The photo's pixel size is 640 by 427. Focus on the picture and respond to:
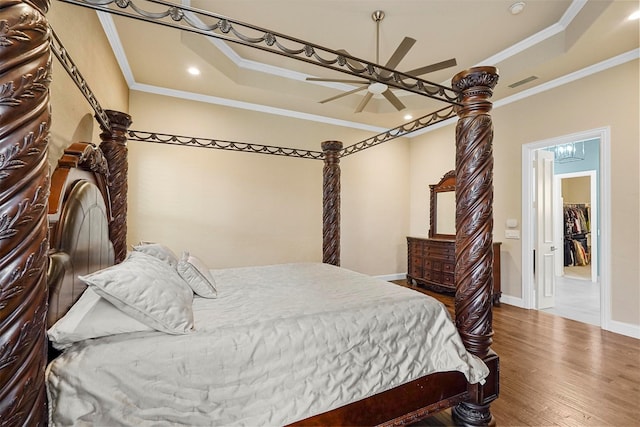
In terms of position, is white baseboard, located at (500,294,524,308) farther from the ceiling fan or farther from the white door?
the ceiling fan

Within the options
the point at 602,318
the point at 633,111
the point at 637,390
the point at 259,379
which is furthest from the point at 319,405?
the point at 633,111

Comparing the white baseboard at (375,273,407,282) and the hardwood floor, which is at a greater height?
the white baseboard at (375,273,407,282)

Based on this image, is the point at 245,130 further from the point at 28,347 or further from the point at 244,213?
the point at 28,347

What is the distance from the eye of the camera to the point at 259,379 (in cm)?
123

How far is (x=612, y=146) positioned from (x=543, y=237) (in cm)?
135

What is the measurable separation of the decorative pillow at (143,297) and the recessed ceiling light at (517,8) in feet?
12.2

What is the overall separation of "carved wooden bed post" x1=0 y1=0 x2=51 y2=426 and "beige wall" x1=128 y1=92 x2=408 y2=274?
333 centimetres

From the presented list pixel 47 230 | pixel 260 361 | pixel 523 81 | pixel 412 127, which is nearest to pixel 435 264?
pixel 523 81

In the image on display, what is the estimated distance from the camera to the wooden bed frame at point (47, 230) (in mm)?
723

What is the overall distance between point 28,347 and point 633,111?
486 cm

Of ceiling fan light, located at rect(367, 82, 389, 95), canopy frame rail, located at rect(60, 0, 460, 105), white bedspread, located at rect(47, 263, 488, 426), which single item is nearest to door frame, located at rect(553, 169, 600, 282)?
ceiling fan light, located at rect(367, 82, 389, 95)

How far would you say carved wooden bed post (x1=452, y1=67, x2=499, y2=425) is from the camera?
1.63 m

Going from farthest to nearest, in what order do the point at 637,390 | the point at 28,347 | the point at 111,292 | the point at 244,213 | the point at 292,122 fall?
the point at 292,122, the point at 244,213, the point at 637,390, the point at 111,292, the point at 28,347

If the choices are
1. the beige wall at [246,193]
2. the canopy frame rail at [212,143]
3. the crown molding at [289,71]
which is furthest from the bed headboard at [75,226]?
the beige wall at [246,193]
